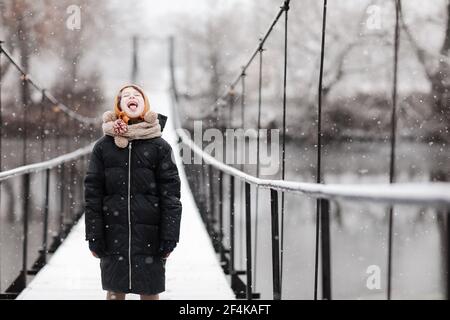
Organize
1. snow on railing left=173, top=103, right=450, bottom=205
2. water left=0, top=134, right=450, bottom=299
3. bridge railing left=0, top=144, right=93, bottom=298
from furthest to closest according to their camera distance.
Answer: water left=0, top=134, right=450, bottom=299 < bridge railing left=0, top=144, right=93, bottom=298 < snow on railing left=173, top=103, right=450, bottom=205

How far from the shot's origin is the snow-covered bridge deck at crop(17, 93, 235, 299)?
360cm

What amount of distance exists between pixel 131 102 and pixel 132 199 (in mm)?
313

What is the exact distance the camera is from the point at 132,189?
252cm

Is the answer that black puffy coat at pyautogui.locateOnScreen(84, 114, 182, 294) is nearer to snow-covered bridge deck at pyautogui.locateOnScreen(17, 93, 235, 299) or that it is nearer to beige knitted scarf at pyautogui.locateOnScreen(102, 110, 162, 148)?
beige knitted scarf at pyautogui.locateOnScreen(102, 110, 162, 148)

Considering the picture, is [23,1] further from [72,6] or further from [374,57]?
[374,57]

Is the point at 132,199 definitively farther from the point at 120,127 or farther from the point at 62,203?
the point at 62,203

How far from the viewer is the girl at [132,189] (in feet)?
8.25

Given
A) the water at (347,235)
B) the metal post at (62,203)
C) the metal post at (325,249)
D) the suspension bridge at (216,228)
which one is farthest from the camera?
the water at (347,235)

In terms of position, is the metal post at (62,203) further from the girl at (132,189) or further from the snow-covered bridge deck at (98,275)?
the girl at (132,189)

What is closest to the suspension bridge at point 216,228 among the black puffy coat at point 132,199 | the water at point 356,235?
the black puffy coat at point 132,199

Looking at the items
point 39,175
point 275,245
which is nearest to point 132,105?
point 275,245

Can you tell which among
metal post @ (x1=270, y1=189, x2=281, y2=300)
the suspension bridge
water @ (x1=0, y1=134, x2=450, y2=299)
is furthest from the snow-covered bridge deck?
water @ (x1=0, y1=134, x2=450, y2=299)

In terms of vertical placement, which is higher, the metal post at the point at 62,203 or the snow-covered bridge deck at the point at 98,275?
the metal post at the point at 62,203

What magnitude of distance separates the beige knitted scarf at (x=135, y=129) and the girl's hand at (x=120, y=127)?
12mm
